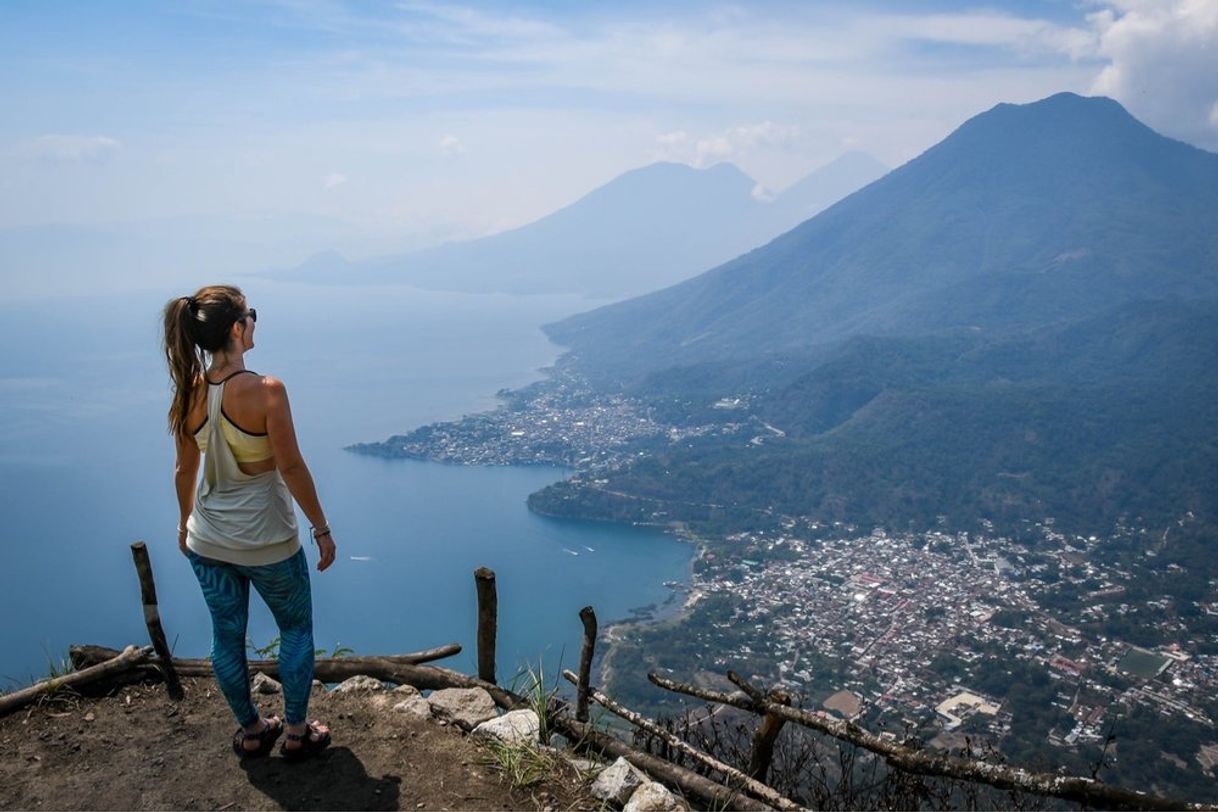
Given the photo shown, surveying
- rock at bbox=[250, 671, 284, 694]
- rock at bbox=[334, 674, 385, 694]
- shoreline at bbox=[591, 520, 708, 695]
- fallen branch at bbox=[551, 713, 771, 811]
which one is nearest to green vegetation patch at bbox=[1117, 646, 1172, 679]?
shoreline at bbox=[591, 520, 708, 695]

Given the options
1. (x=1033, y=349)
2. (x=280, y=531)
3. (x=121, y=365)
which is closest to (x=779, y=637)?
(x=280, y=531)

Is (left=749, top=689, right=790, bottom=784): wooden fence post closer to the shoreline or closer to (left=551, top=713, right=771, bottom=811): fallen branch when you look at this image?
(left=551, top=713, right=771, bottom=811): fallen branch

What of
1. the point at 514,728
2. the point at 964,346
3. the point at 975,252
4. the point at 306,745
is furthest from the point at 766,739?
the point at 975,252

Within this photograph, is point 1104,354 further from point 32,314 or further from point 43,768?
point 32,314

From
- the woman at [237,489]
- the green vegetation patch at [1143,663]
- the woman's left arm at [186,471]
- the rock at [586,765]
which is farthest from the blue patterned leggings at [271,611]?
the green vegetation patch at [1143,663]

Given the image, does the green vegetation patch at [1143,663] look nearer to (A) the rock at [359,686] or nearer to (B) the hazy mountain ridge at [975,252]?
(A) the rock at [359,686]
